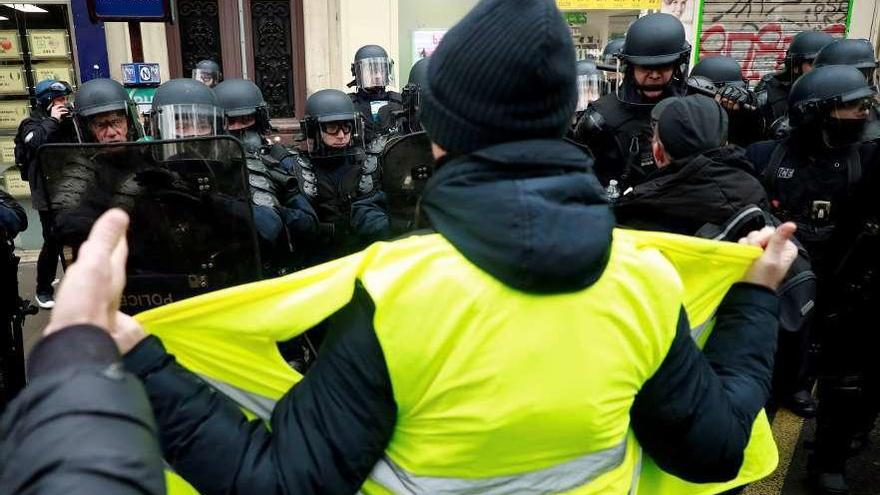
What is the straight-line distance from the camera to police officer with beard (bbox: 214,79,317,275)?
3137 millimetres

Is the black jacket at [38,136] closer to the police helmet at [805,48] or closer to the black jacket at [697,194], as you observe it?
the black jacket at [697,194]

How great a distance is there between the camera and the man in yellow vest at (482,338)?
1.01 metres

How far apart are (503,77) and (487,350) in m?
0.40

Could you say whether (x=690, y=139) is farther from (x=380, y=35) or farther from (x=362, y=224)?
(x=380, y=35)

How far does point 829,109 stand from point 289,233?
264 cm

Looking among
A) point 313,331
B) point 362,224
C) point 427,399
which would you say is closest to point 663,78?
point 362,224

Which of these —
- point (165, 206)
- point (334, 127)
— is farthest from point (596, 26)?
point (165, 206)

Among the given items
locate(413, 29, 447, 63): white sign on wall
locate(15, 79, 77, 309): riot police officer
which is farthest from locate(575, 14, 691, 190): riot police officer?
locate(413, 29, 447, 63): white sign on wall

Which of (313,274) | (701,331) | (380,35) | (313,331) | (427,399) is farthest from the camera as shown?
(380,35)

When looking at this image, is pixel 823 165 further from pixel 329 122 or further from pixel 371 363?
pixel 371 363

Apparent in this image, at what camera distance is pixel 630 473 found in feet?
4.16

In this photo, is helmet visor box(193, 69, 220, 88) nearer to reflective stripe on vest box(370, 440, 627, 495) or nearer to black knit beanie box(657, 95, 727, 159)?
black knit beanie box(657, 95, 727, 159)

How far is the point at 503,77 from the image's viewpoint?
1.02 meters

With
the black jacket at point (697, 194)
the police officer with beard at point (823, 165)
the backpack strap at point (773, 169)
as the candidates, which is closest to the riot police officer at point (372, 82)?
the backpack strap at point (773, 169)
